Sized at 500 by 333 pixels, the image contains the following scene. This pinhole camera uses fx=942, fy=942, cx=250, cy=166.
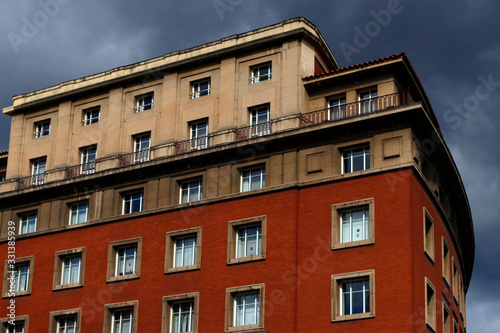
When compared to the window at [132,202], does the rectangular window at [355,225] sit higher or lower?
lower

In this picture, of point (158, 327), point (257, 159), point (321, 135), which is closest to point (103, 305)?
point (158, 327)

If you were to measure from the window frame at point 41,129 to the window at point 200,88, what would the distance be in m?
10.9

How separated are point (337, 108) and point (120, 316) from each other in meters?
Answer: 16.6

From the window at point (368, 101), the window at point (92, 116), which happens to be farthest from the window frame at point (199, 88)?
the window at point (368, 101)

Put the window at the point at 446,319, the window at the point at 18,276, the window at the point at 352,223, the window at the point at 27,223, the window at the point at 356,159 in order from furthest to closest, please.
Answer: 1. the window at the point at 27,223
2. the window at the point at 18,276
3. the window at the point at 446,319
4. the window at the point at 356,159
5. the window at the point at 352,223

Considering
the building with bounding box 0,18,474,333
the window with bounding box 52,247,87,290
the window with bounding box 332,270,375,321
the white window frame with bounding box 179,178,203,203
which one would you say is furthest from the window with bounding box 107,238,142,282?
the window with bounding box 332,270,375,321

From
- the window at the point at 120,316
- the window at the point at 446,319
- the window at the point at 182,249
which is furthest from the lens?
the window at the point at 120,316

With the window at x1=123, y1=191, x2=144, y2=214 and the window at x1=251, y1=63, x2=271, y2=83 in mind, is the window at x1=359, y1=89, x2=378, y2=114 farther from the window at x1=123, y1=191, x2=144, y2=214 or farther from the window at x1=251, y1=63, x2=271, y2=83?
the window at x1=123, y1=191, x2=144, y2=214

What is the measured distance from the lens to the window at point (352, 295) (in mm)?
45344

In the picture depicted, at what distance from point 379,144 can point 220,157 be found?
361 inches

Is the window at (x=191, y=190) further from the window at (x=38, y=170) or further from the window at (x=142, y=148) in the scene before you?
the window at (x=38, y=170)

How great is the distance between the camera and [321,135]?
49.5 metres

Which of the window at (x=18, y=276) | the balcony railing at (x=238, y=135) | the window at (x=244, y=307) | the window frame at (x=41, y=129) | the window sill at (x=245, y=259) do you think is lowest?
the window at (x=244, y=307)

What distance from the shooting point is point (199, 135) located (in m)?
54.5
